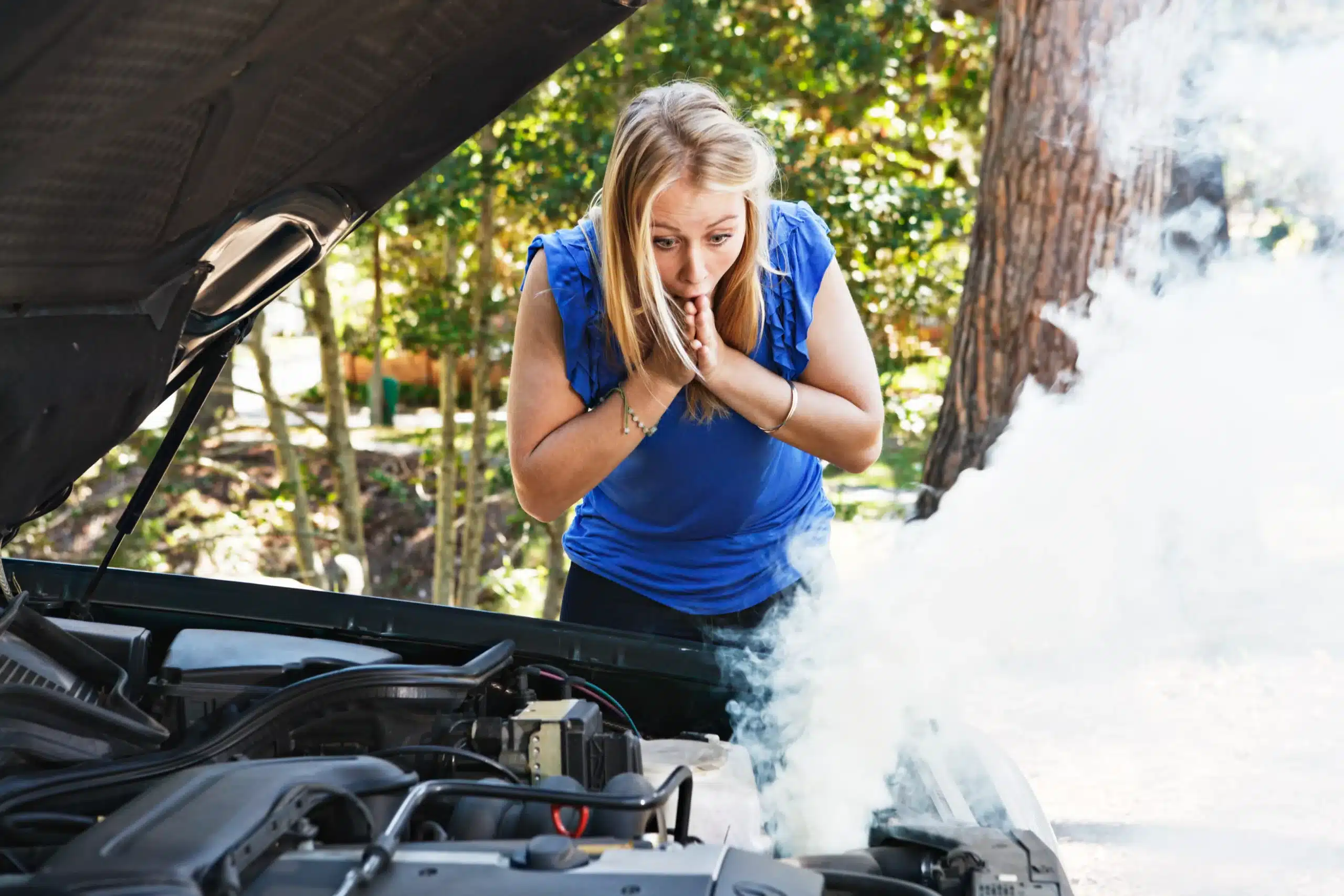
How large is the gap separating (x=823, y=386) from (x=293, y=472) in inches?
219

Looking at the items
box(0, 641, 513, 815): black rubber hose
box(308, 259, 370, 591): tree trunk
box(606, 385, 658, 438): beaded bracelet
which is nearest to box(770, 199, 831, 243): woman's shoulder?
box(606, 385, 658, 438): beaded bracelet

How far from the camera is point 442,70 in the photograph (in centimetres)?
167

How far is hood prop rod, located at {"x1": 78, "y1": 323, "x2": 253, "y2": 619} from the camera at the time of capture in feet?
6.52

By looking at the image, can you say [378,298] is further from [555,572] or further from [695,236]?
[695,236]

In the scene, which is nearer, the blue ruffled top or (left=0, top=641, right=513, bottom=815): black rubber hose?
(left=0, top=641, right=513, bottom=815): black rubber hose

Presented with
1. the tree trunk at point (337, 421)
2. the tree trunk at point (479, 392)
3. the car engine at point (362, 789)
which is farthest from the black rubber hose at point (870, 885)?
the tree trunk at point (337, 421)

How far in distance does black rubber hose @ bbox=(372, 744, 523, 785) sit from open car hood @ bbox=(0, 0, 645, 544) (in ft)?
1.97

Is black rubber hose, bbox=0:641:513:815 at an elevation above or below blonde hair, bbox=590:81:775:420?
below

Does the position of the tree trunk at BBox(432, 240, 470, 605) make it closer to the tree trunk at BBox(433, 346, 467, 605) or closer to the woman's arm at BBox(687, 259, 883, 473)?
the tree trunk at BBox(433, 346, 467, 605)

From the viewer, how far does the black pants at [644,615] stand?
8.21 ft

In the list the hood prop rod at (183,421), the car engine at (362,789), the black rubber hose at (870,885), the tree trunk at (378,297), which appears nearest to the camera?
the car engine at (362,789)

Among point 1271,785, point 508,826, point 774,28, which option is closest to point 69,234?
point 508,826

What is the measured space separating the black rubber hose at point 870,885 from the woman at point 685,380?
40.4 inches

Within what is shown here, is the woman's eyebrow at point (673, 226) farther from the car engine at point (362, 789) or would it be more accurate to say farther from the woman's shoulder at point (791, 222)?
the car engine at point (362, 789)
